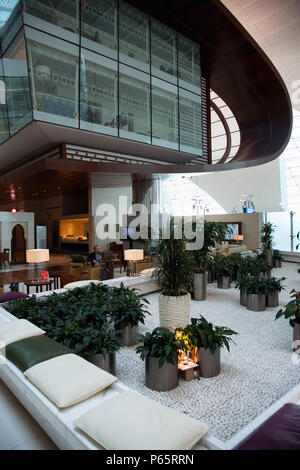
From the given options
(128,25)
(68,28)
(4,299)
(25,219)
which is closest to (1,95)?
(68,28)

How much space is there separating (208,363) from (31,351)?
2.05m

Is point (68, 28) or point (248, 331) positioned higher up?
point (68, 28)

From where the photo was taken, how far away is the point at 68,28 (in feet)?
31.1

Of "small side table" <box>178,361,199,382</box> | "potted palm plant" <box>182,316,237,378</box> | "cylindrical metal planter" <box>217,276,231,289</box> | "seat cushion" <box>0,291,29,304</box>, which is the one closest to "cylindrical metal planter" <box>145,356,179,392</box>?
"small side table" <box>178,361,199,382</box>

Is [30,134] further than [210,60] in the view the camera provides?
No

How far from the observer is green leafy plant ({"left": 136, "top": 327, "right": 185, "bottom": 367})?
3.32 m

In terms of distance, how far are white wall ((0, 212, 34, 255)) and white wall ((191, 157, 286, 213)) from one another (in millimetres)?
13482

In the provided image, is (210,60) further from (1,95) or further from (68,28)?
(1,95)

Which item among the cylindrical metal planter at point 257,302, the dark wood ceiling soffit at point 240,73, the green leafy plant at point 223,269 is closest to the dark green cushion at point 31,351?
the cylindrical metal planter at point 257,302

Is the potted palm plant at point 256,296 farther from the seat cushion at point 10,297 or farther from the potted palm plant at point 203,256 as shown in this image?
the seat cushion at point 10,297

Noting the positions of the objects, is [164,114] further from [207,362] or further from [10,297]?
[207,362]

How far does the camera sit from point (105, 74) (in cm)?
1045

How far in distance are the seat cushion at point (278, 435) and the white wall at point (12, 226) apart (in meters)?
14.8

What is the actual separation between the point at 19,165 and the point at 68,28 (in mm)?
6127
